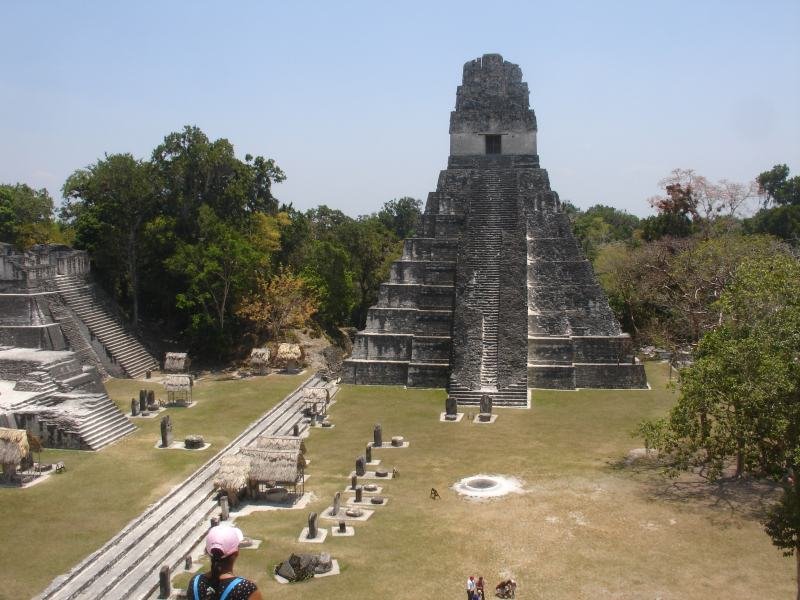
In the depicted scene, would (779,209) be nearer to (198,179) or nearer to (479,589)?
A: (198,179)

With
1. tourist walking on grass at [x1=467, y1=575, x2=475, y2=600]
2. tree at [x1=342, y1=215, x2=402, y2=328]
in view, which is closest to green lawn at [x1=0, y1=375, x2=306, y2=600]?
tourist walking on grass at [x1=467, y1=575, x2=475, y2=600]

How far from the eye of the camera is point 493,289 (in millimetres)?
32781

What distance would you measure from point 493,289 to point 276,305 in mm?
11149

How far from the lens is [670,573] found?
49.6 ft

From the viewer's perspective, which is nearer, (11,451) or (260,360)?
(11,451)

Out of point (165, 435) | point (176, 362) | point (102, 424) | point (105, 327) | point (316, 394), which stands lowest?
point (165, 435)

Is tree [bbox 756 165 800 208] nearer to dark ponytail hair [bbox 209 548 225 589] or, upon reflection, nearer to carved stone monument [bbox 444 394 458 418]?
carved stone monument [bbox 444 394 458 418]

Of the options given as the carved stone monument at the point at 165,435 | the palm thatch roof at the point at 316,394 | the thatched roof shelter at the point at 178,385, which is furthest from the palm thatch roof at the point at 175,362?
the carved stone monument at the point at 165,435

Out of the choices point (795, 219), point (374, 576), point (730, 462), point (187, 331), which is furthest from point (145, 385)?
point (795, 219)

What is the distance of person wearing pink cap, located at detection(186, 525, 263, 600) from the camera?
18.9ft

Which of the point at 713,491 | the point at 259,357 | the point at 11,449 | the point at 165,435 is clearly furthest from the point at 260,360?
the point at 713,491

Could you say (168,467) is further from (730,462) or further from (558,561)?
(730,462)

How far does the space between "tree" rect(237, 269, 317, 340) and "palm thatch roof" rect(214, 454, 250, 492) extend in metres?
17.4

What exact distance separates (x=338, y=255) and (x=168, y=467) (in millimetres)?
24293
